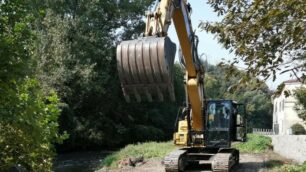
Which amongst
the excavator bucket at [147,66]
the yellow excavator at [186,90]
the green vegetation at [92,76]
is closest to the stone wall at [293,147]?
the yellow excavator at [186,90]

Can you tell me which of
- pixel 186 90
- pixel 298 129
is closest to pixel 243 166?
pixel 186 90

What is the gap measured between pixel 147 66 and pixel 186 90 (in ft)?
20.2

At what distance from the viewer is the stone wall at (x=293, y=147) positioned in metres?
19.2

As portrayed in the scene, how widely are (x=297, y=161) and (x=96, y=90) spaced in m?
23.1

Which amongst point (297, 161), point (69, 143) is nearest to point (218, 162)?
point (297, 161)

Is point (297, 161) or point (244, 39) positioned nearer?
point (244, 39)

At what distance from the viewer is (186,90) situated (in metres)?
16.4

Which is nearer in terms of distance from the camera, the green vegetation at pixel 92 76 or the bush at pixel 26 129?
the bush at pixel 26 129

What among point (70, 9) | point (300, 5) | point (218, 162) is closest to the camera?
point (300, 5)

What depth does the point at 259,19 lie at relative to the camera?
7.38 m

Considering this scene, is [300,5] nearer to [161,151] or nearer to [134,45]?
[134,45]

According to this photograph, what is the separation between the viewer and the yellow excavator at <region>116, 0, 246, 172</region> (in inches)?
412

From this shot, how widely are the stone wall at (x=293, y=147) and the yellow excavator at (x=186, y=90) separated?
2755 millimetres

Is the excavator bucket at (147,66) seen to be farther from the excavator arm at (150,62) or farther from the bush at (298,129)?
the bush at (298,129)
